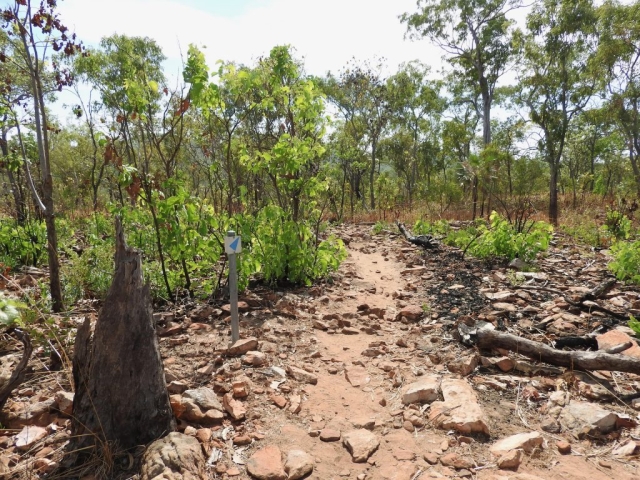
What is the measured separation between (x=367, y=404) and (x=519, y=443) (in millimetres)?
998

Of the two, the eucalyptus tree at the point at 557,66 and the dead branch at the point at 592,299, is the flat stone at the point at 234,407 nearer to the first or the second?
the dead branch at the point at 592,299

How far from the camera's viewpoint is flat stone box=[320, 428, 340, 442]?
2336 millimetres

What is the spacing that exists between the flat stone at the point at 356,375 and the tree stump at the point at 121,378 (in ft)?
4.71

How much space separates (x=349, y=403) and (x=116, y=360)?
1.58 m

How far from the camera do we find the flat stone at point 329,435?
7.66 feet

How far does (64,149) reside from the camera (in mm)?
21734

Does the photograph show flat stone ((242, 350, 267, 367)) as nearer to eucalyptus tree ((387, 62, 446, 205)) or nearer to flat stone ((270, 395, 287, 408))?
flat stone ((270, 395, 287, 408))

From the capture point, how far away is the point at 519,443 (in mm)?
2148

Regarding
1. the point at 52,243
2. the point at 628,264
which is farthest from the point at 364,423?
the point at 628,264

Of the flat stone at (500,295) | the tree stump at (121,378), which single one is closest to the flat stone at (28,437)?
the tree stump at (121,378)

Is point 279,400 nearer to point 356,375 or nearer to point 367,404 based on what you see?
point 367,404

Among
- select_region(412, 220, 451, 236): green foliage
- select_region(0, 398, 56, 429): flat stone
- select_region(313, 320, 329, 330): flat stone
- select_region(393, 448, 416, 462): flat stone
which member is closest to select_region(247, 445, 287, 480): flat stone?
select_region(393, 448, 416, 462): flat stone

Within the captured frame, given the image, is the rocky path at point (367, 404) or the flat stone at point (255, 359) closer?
the rocky path at point (367, 404)

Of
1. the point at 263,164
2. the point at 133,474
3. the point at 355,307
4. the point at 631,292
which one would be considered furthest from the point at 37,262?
the point at 631,292
